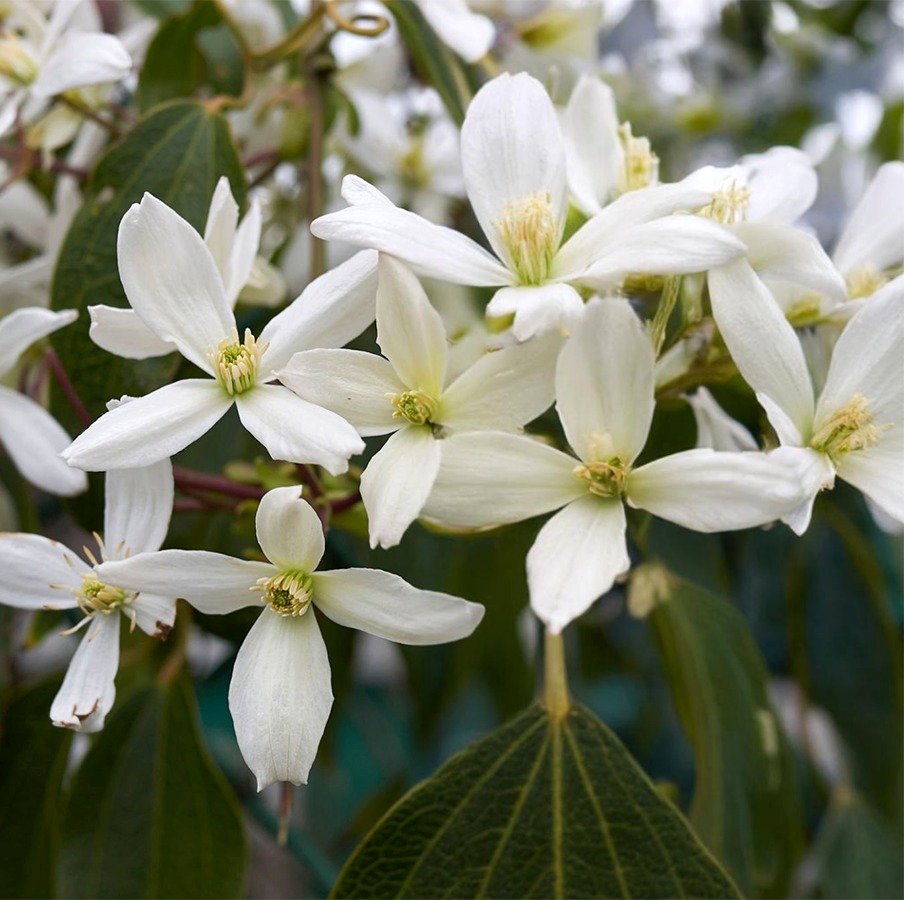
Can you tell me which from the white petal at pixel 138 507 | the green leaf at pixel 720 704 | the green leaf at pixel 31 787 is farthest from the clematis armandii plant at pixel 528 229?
the green leaf at pixel 31 787

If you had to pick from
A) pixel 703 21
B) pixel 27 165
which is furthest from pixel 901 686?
pixel 703 21

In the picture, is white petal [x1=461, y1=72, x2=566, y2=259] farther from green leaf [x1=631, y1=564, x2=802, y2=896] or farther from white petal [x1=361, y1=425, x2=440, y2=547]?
green leaf [x1=631, y1=564, x2=802, y2=896]

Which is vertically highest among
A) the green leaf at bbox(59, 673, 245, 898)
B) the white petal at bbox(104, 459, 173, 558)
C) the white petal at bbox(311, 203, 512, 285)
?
the white petal at bbox(311, 203, 512, 285)

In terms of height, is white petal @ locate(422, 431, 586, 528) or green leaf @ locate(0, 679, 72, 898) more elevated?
white petal @ locate(422, 431, 586, 528)

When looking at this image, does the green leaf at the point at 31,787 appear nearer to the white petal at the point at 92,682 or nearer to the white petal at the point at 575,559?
the white petal at the point at 92,682

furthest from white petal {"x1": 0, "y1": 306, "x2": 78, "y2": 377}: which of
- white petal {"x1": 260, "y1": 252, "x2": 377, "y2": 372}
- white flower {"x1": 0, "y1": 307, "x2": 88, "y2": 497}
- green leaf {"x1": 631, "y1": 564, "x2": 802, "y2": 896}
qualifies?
green leaf {"x1": 631, "y1": 564, "x2": 802, "y2": 896}

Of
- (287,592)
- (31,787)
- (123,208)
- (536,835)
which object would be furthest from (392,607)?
(31,787)
